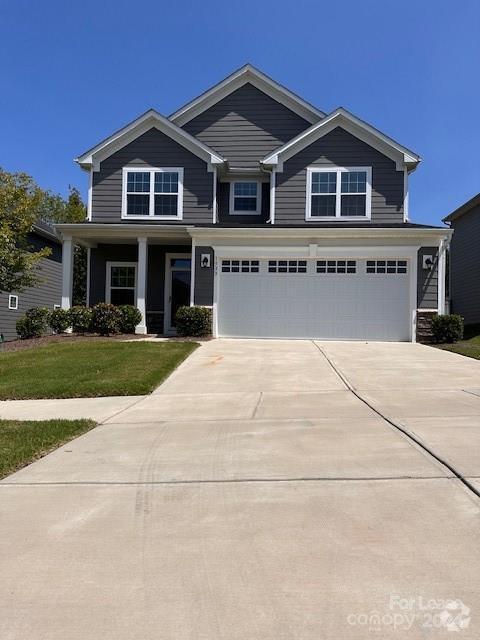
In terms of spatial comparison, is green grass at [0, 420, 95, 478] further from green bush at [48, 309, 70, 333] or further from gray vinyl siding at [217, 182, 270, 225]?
gray vinyl siding at [217, 182, 270, 225]

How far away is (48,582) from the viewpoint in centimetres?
307

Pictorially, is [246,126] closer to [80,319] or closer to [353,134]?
[353,134]

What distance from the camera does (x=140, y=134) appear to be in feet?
62.9

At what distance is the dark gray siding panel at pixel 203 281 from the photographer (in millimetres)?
17172

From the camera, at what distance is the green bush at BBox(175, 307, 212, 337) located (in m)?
16.6

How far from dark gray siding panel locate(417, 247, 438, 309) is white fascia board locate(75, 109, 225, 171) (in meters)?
7.57

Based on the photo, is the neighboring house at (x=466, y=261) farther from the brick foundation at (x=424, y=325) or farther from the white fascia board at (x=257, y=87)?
the white fascia board at (x=257, y=87)

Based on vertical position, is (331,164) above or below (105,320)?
above

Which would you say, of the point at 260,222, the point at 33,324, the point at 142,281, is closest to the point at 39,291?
the point at 33,324

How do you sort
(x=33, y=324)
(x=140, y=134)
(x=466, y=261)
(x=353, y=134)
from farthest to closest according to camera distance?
1. (x=466, y=261)
2. (x=140, y=134)
3. (x=353, y=134)
4. (x=33, y=324)

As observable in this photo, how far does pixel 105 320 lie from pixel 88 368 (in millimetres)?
5584

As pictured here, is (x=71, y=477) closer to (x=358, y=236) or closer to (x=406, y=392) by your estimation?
(x=406, y=392)

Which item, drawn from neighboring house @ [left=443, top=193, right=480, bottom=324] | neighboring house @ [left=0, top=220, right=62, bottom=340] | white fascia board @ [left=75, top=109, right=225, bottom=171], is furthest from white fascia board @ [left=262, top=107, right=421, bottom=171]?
neighboring house @ [left=0, top=220, right=62, bottom=340]

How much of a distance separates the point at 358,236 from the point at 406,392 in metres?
8.72
